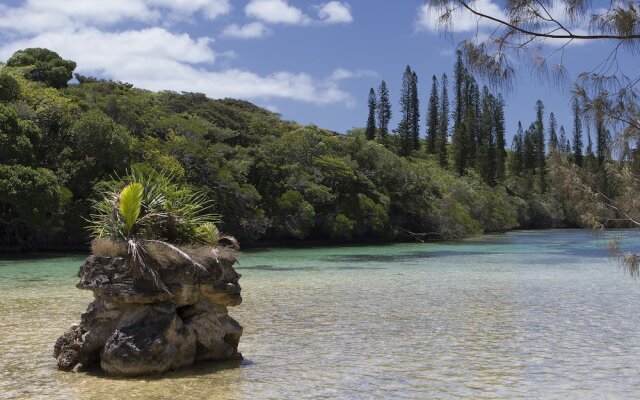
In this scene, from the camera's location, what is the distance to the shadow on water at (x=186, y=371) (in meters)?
6.63

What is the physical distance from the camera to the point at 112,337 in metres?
6.75

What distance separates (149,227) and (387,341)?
3961 millimetres

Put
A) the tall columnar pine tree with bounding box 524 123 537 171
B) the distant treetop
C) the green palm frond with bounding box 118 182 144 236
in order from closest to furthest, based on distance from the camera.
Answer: the green palm frond with bounding box 118 182 144 236
the distant treetop
the tall columnar pine tree with bounding box 524 123 537 171

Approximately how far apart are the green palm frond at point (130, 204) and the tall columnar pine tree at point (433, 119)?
80899 mm

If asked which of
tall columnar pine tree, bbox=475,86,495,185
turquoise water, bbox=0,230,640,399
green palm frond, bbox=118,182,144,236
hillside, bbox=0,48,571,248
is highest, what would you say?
tall columnar pine tree, bbox=475,86,495,185

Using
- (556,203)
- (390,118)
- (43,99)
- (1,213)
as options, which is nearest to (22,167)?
(1,213)

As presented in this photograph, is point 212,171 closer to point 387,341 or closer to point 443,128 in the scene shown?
point 387,341

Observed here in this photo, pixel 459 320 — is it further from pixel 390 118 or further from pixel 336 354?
pixel 390 118

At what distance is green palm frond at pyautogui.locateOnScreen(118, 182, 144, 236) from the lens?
7.21m

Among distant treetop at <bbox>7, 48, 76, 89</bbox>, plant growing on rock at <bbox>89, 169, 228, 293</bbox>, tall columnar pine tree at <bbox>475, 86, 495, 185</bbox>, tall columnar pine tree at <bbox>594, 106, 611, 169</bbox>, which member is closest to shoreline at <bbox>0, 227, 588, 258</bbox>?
distant treetop at <bbox>7, 48, 76, 89</bbox>

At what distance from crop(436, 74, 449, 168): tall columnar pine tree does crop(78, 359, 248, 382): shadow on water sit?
7483 cm

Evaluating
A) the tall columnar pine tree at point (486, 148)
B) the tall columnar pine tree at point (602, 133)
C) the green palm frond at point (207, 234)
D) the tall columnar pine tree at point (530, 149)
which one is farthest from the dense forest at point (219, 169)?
the tall columnar pine tree at point (530, 149)

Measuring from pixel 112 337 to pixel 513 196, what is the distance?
74159 mm

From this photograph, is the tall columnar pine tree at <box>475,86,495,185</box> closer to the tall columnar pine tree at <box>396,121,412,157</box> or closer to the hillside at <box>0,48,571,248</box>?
the tall columnar pine tree at <box>396,121,412,157</box>
